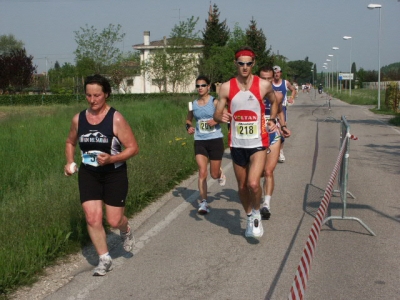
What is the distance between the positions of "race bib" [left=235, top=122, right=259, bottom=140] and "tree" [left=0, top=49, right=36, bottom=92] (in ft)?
205

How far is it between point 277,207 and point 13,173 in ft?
15.3

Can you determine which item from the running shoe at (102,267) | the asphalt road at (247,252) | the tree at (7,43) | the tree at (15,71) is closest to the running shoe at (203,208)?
the asphalt road at (247,252)

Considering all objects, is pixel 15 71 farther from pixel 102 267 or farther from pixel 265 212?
pixel 102 267

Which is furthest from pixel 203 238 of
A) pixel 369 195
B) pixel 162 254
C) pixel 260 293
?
pixel 369 195

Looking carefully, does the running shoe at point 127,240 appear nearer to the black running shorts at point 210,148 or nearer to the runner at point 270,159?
the runner at point 270,159

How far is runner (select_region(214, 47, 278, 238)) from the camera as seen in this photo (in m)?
6.31

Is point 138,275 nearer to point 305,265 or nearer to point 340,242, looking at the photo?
point 305,265

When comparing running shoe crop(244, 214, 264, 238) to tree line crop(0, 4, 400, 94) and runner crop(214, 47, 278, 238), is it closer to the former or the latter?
runner crop(214, 47, 278, 238)

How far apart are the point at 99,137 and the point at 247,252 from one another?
208 centimetres

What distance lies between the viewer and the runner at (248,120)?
6309 mm

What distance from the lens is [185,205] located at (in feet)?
28.6

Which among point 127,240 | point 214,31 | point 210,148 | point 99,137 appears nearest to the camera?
point 99,137

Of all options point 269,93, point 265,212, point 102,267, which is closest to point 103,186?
point 102,267

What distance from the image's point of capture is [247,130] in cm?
639
